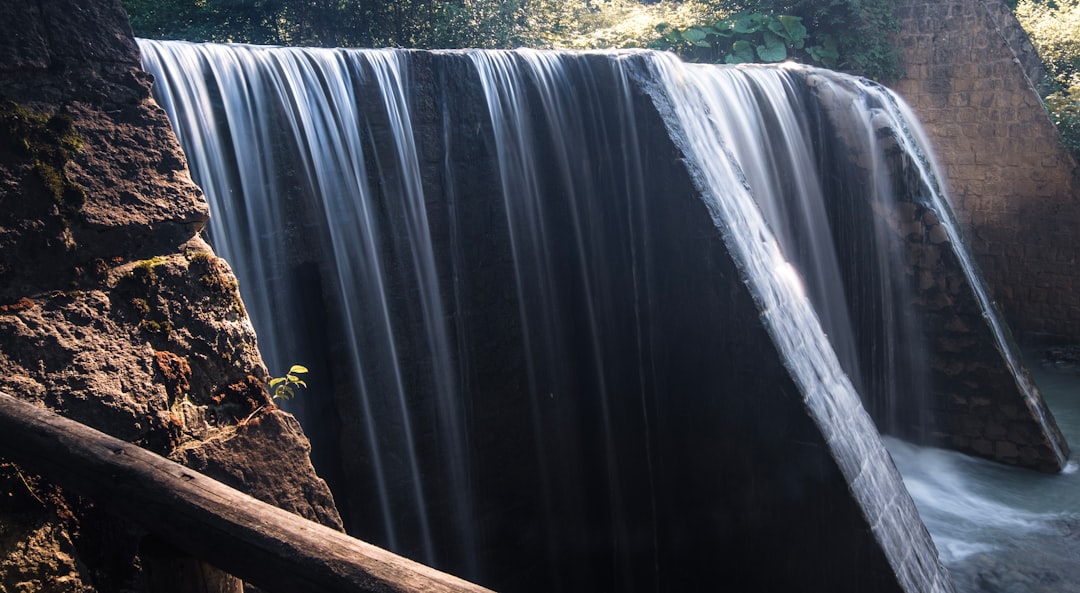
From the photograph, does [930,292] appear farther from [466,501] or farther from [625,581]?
[466,501]

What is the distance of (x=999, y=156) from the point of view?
34.7 feet

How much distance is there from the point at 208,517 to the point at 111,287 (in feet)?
3.70

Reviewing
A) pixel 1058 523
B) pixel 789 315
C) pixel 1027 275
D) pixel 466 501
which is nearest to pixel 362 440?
pixel 466 501

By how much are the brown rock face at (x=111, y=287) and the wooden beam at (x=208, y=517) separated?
29cm

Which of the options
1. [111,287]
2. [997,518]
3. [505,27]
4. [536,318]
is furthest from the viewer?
[505,27]

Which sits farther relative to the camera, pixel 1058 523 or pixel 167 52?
pixel 1058 523

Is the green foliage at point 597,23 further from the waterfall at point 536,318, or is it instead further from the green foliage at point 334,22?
the waterfall at point 536,318

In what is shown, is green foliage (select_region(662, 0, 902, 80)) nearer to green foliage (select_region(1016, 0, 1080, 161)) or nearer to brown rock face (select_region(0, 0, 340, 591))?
green foliage (select_region(1016, 0, 1080, 161))

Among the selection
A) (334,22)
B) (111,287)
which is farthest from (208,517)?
(334,22)

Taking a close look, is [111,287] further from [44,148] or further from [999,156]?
[999,156]

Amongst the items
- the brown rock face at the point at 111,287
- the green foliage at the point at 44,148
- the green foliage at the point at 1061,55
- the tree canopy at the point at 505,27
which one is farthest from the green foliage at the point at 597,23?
the green foliage at the point at 44,148

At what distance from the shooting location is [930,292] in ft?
23.2

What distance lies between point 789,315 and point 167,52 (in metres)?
3.45

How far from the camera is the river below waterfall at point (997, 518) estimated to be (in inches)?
210
